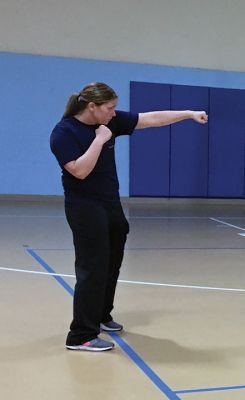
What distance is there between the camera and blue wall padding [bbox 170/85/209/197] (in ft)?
37.8

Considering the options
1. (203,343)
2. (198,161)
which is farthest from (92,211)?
(198,161)

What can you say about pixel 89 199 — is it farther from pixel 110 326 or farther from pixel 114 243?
pixel 110 326

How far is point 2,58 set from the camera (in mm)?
10656

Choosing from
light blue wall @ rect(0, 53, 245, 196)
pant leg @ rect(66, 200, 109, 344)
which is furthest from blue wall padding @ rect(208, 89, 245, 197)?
pant leg @ rect(66, 200, 109, 344)

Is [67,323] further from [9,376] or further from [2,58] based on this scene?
[2,58]

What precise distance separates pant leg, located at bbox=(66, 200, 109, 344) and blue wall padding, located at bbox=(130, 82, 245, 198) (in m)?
8.55

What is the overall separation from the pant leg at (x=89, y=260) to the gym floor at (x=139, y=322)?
0.62ft

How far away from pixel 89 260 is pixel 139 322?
31.9 inches

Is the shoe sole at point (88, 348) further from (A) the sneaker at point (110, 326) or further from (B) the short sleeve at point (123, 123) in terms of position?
(B) the short sleeve at point (123, 123)

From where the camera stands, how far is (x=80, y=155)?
9.16 feet

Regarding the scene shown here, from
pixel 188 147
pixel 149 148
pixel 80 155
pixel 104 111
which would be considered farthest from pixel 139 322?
pixel 188 147

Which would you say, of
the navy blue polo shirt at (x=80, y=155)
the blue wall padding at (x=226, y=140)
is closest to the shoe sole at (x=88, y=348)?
the navy blue polo shirt at (x=80, y=155)

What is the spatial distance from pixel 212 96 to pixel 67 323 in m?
9.25

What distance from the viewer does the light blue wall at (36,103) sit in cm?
1080
